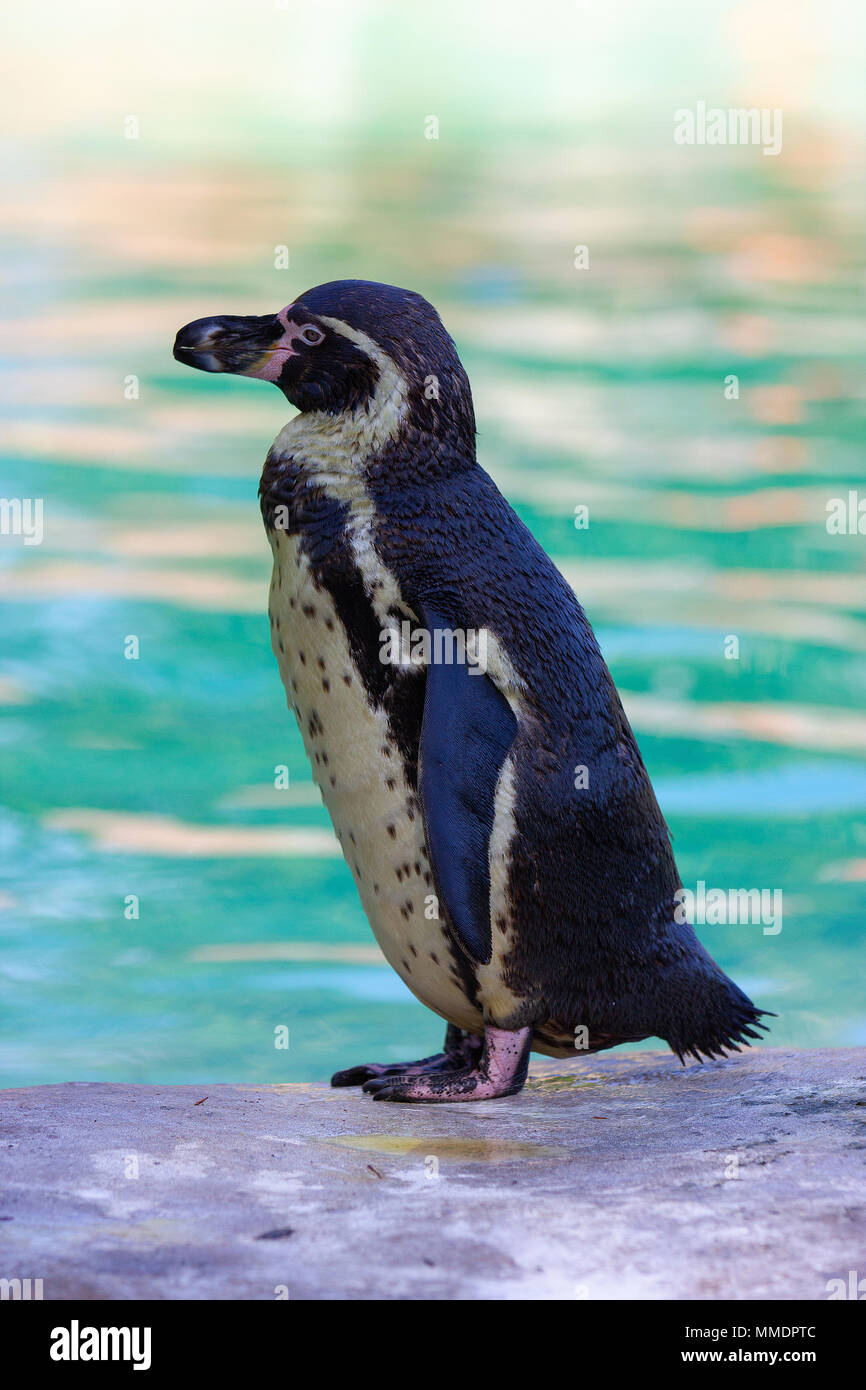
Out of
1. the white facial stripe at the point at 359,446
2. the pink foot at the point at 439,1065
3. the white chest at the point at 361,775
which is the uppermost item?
the white facial stripe at the point at 359,446

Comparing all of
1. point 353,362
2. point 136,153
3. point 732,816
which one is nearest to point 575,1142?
point 353,362

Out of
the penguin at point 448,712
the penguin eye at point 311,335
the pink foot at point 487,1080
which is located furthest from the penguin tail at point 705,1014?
the penguin eye at point 311,335

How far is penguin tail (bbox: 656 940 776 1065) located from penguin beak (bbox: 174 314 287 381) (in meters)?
1.31

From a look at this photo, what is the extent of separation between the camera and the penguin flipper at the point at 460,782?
286cm

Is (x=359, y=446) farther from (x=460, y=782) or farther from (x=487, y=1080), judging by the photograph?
(x=487, y=1080)

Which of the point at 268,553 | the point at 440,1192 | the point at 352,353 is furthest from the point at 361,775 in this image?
the point at 268,553

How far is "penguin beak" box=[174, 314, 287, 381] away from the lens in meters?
3.07

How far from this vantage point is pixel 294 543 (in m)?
3.02

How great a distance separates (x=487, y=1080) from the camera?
3070mm

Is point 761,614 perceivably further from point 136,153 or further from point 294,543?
point 136,153

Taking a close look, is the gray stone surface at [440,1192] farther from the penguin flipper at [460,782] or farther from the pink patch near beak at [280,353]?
the pink patch near beak at [280,353]

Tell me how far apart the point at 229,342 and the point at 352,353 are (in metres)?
0.24
